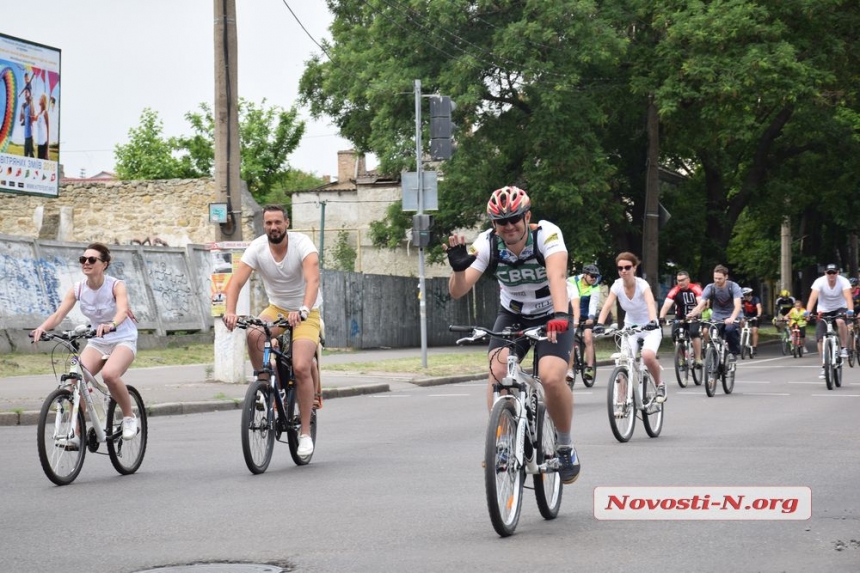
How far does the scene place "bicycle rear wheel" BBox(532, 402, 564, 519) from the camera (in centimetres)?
737

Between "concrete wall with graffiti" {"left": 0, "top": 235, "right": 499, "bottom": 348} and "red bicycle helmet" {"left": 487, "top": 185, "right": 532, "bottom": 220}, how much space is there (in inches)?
463

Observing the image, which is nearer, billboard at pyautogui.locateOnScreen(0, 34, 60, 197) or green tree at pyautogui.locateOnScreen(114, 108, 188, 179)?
billboard at pyautogui.locateOnScreen(0, 34, 60, 197)

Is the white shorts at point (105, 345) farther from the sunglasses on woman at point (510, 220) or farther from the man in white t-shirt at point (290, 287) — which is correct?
the sunglasses on woman at point (510, 220)

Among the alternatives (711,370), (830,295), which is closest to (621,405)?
(711,370)

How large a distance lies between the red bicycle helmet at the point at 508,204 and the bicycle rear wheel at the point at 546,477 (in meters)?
1.09

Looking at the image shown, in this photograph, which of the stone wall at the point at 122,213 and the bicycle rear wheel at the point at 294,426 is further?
the stone wall at the point at 122,213

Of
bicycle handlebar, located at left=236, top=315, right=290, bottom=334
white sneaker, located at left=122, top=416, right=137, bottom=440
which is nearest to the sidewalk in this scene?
white sneaker, located at left=122, top=416, right=137, bottom=440

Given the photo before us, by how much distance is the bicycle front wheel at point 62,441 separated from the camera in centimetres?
933

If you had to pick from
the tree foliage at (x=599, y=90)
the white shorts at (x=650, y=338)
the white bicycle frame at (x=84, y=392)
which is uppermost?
the tree foliage at (x=599, y=90)

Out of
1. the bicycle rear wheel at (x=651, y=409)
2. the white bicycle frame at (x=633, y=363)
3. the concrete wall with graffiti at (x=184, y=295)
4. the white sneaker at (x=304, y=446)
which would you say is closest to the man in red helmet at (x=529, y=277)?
the white sneaker at (x=304, y=446)

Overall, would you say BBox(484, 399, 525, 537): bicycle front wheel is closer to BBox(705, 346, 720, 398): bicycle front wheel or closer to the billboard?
BBox(705, 346, 720, 398): bicycle front wheel

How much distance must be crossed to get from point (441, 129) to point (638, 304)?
1056 cm

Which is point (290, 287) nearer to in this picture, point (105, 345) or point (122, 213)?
point (105, 345)

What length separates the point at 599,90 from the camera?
35.2m
